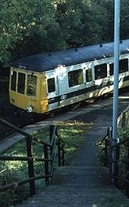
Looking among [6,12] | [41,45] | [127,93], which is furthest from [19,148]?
[127,93]

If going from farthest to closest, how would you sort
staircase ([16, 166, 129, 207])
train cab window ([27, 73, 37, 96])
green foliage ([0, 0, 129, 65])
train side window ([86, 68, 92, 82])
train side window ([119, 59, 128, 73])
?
train side window ([119, 59, 128, 73])
train side window ([86, 68, 92, 82])
train cab window ([27, 73, 37, 96])
green foliage ([0, 0, 129, 65])
staircase ([16, 166, 129, 207])

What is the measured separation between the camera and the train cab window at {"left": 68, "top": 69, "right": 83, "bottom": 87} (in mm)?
19281

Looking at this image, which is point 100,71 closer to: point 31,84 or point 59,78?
point 59,78

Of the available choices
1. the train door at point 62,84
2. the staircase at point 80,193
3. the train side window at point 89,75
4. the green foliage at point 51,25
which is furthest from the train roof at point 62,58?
the staircase at point 80,193

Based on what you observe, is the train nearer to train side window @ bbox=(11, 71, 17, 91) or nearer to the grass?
train side window @ bbox=(11, 71, 17, 91)

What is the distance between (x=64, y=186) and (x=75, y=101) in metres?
13.0

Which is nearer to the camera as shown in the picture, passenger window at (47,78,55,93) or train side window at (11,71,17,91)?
passenger window at (47,78,55,93)

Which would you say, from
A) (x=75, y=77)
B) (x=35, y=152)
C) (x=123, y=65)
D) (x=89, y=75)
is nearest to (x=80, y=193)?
(x=35, y=152)

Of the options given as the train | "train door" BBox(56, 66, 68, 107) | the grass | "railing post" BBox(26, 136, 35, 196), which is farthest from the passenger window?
"railing post" BBox(26, 136, 35, 196)

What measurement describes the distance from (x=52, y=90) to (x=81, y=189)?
11.8m

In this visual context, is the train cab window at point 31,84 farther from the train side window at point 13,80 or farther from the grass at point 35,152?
the grass at point 35,152

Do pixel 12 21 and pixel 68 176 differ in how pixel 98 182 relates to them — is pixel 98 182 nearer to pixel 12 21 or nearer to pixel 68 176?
pixel 68 176

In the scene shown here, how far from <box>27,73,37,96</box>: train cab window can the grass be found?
6.51 feet

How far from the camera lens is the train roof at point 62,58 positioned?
58.7ft
